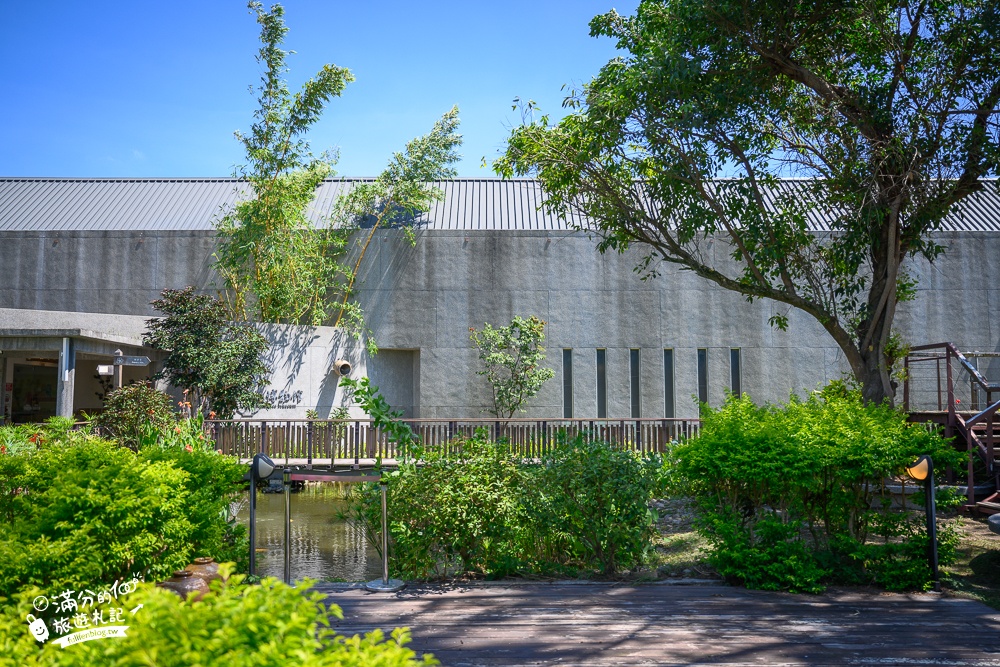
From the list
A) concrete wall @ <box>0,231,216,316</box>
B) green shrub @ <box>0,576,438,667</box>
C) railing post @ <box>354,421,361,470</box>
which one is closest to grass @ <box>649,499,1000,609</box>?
green shrub @ <box>0,576,438,667</box>

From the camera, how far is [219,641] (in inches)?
68.0

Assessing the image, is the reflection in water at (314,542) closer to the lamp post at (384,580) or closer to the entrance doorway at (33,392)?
the lamp post at (384,580)

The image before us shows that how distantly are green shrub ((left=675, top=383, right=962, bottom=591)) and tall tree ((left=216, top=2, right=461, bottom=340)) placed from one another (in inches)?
544

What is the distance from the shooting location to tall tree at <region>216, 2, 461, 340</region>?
17547 millimetres

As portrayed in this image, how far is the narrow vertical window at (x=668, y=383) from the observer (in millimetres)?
18797

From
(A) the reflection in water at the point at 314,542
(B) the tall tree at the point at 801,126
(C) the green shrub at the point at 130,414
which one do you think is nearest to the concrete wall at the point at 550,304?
(C) the green shrub at the point at 130,414

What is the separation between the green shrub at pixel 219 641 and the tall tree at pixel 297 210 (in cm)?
1640

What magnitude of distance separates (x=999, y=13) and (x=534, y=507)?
289 inches

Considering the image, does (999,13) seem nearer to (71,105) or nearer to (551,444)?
(551,444)

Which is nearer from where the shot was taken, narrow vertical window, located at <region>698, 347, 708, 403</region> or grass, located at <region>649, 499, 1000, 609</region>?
grass, located at <region>649, 499, 1000, 609</region>

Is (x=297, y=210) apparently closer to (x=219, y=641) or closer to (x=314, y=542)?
(x=314, y=542)

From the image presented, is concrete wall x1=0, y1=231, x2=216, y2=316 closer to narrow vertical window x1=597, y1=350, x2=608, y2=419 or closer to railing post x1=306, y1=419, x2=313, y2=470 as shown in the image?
railing post x1=306, y1=419, x2=313, y2=470

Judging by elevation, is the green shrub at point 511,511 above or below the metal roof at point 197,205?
below

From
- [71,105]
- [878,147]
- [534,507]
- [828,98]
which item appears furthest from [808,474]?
[71,105]
